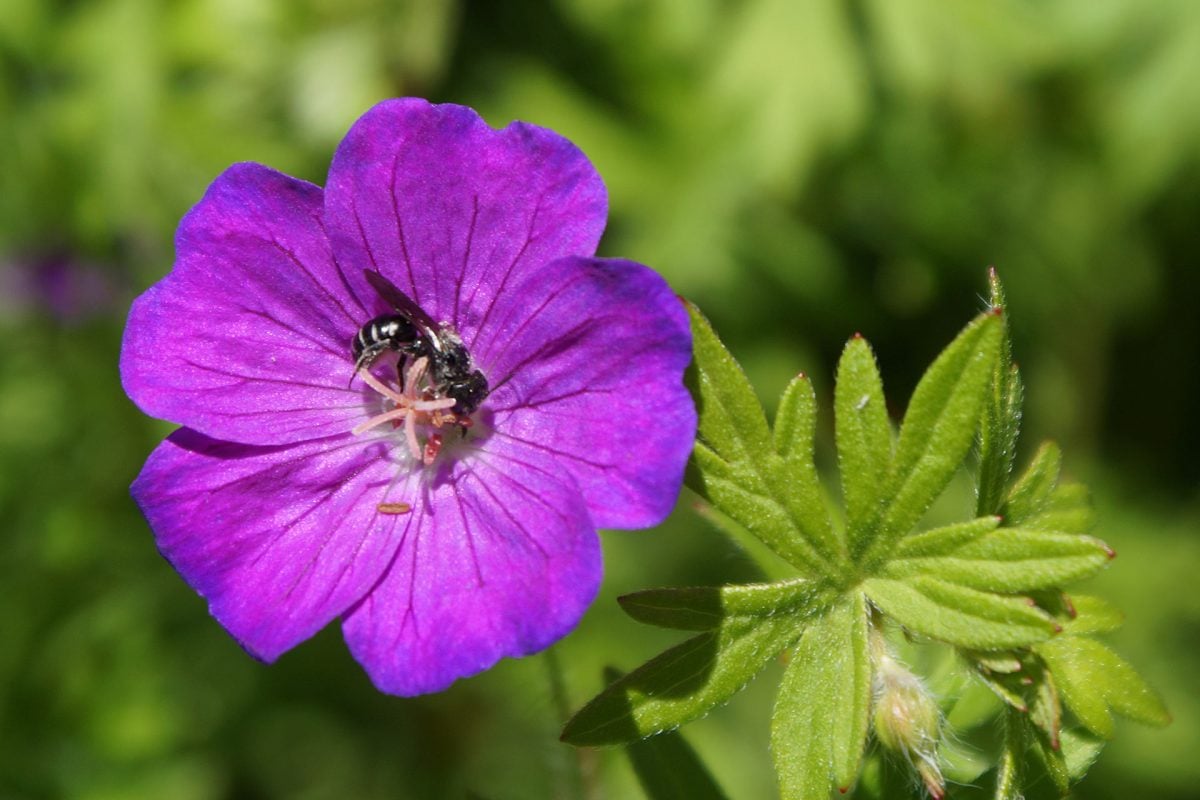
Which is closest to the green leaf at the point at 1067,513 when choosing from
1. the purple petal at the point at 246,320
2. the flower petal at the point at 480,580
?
the flower petal at the point at 480,580

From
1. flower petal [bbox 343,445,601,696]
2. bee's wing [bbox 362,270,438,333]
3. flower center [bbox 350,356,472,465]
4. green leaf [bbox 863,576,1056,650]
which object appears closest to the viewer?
green leaf [bbox 863,576,1056,650]

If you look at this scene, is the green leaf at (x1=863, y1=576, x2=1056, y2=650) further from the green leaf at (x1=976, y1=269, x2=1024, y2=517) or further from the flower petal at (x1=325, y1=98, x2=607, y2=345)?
the flower petal at (x1=325, y1=98, x2=607, y2=345)

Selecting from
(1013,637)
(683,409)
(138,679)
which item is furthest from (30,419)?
(1013,637)

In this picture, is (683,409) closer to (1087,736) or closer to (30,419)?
(1087,736)

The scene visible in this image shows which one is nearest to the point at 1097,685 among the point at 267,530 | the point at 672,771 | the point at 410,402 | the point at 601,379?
the point at 672,771

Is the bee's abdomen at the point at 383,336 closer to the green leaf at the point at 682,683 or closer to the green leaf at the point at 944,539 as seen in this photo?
the green leaf at the point at 682,683

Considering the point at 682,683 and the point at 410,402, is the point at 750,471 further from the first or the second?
the point at 410,402

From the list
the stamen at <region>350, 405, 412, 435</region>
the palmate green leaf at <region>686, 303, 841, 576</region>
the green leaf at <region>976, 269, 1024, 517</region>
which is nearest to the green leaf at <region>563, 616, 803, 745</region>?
the palmate green leaf at <region>686, 303, 841, 576</region>
